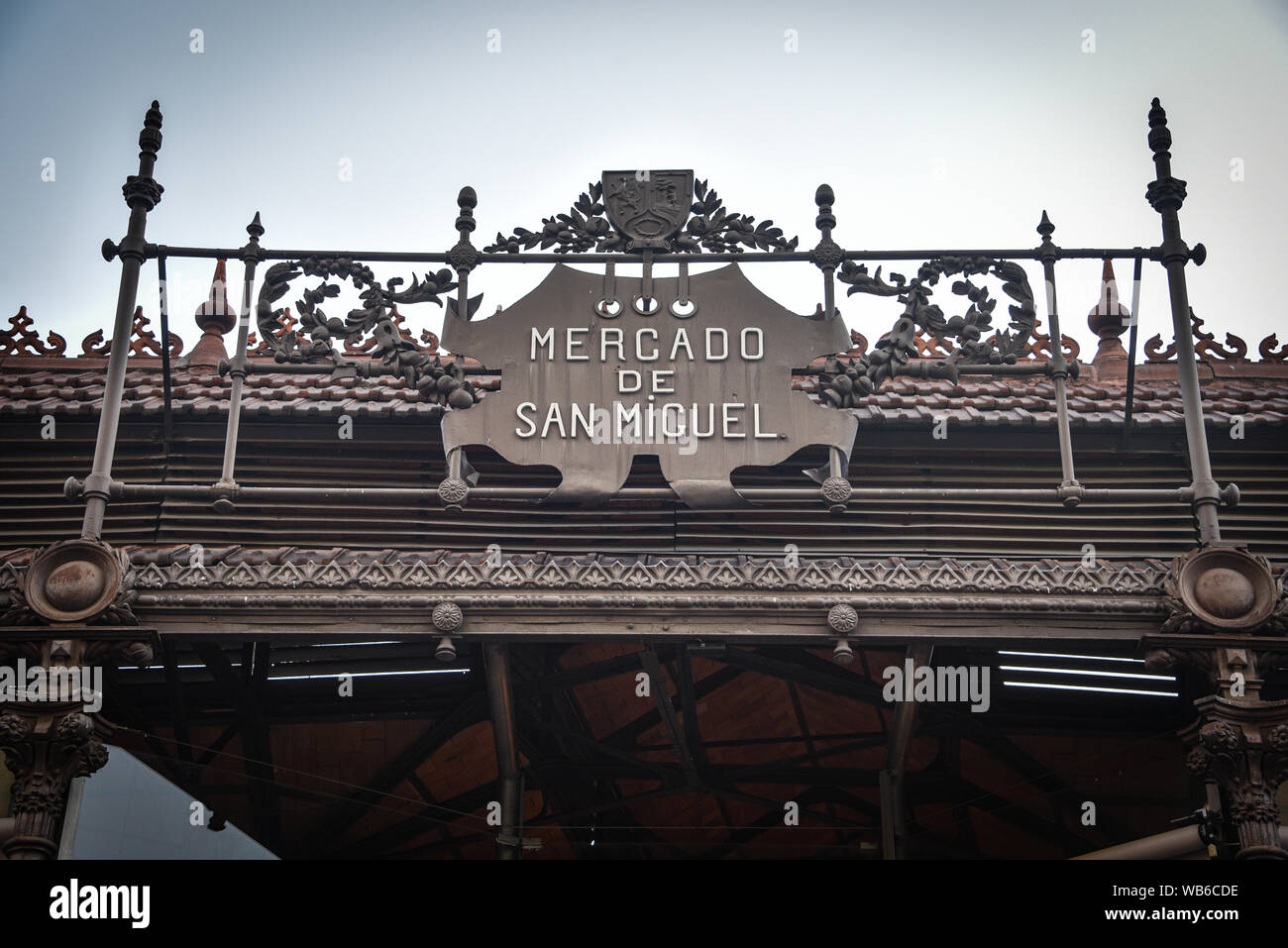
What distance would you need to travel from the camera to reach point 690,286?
10.1 m

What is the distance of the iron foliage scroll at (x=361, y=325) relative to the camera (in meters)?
9.61

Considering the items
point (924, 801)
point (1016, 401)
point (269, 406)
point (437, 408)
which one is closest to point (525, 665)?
point (437, 408)

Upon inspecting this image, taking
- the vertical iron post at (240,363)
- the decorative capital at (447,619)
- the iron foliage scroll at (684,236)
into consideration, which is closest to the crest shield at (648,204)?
the iron foliage scroll at (684,236)

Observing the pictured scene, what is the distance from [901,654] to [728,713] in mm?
1789

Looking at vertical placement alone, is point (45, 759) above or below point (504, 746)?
above

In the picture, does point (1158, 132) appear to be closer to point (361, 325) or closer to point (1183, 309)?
point (1183, 309)

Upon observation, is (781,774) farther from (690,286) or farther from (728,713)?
(690,286)

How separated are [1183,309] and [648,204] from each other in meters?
3.68

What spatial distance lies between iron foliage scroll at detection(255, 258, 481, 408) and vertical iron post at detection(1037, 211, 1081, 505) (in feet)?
12.9

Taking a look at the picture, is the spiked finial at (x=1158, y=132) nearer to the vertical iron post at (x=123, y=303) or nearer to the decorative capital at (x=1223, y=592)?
the decorative capital at (x=1223, y=592)

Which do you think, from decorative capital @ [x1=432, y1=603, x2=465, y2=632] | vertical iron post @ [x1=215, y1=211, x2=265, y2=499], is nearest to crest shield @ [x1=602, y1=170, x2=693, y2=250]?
vertical iron post @ [x1=215, y1=211, x2=265, y2=499]

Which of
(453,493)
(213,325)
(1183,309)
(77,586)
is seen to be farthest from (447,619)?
(213,325)

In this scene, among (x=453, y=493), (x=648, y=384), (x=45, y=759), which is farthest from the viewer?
(x=648, y=384)

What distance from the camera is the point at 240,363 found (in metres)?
9.57
